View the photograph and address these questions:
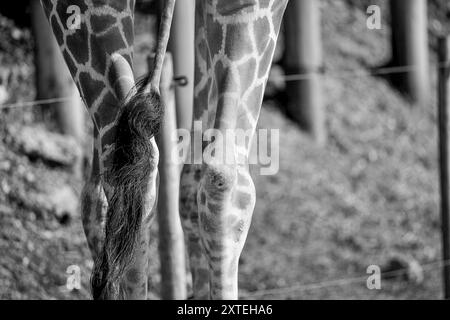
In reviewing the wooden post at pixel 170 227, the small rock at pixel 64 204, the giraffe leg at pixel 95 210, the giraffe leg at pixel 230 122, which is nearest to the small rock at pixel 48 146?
the small rock at pixel 64 204

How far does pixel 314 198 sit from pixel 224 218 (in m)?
3.36

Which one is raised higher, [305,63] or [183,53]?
[305,63]

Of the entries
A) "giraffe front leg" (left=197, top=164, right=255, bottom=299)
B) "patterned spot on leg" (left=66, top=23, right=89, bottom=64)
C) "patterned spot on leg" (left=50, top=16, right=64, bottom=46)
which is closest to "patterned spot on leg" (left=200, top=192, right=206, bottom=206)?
"giraffe front leg" (left=197, top=164, right=255, bottom=299)

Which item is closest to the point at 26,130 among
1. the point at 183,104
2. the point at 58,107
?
the point at 58,107

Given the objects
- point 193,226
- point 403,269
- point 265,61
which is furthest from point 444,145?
point 265,61

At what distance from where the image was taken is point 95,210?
290cm

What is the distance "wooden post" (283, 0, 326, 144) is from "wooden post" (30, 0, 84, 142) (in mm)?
1678

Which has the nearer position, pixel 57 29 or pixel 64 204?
pixel 57 29

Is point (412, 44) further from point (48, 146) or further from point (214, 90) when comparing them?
point (214, 90)

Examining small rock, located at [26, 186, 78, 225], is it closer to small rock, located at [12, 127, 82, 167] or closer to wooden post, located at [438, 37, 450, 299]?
small rock, located at [12, 127, 82, 167]

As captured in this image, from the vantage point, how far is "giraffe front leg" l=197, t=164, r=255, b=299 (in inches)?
106

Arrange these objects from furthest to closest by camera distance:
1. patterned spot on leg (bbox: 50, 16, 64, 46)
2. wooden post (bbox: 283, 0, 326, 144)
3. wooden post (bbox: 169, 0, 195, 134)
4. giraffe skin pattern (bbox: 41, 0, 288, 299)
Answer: wooden post (bbox: 283, 0, 326, 144)
wooden post (bbox: 169, 0, 195, 134)
patterned spot on leg (bbox: 50, 16, 64, 46)
giraffe skin pattern (bbox: 41, 0, 288, 299)

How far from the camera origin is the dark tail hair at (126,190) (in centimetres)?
260

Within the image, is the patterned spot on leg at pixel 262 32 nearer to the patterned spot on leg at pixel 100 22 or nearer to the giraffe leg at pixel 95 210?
the patterned spot on leg at pixel 100 22
